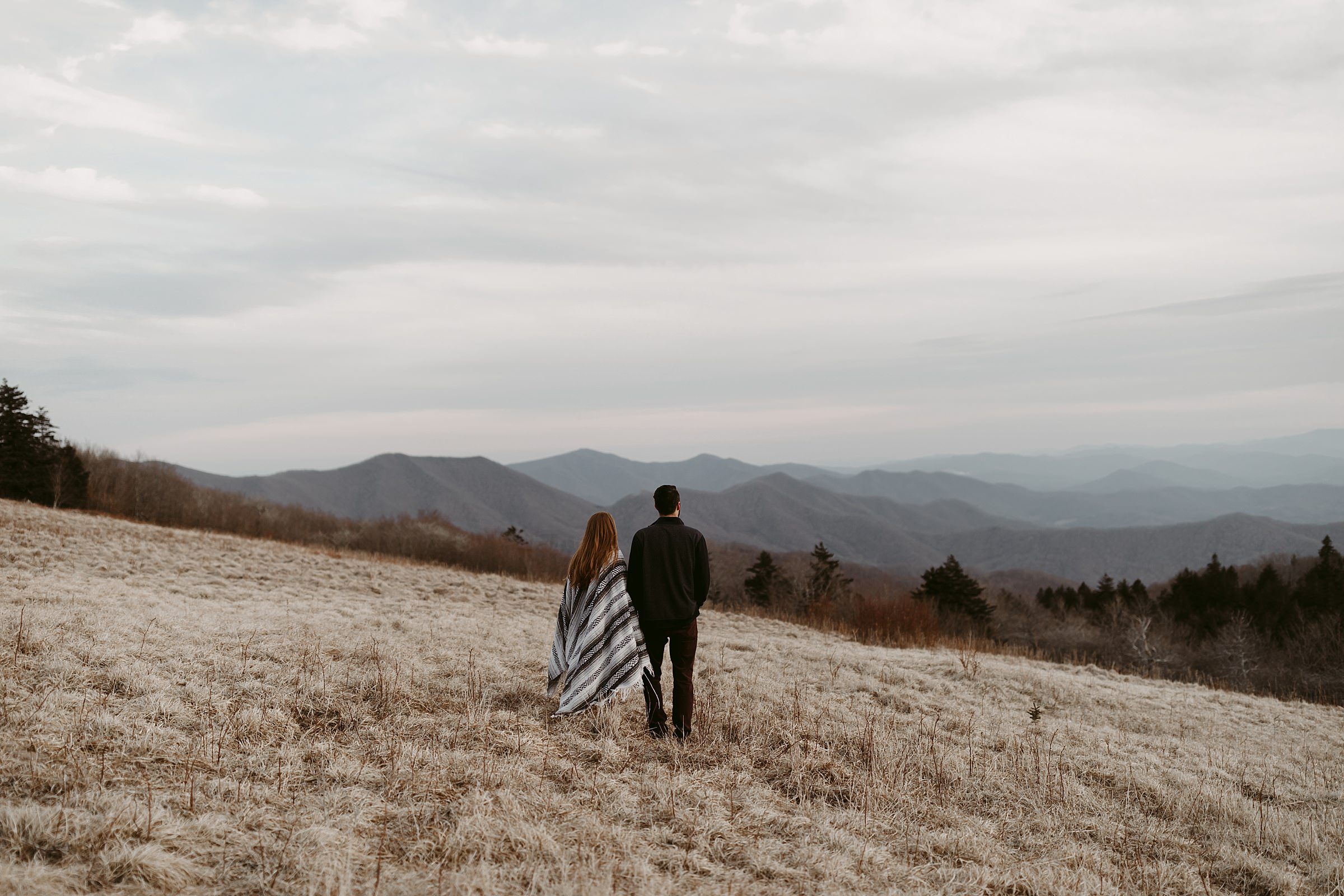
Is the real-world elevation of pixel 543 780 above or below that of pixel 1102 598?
above

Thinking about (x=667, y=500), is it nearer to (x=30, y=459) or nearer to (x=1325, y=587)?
(x=30, y=459)

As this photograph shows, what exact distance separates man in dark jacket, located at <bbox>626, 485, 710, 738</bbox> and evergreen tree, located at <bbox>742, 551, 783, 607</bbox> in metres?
55.4

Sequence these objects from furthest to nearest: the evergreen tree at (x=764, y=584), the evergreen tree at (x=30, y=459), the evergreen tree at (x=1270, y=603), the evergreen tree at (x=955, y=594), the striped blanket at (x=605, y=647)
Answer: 1. the evergreen tree at (x=764, y=584)
2. the evergreen tree at (x=955, y=594)
3. the evergreen tree at (x=1270, y=603)
4. the evergreen tree at (x=30, y=459)
5. the striped blanket at (x=605, y=647)

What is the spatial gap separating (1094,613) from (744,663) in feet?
248

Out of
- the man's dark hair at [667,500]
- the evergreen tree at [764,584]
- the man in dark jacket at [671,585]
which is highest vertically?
the man's dark hair at [667,500]

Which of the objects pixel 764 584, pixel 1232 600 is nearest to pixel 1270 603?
pixel 1232 600

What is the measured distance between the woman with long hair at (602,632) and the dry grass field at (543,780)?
391mm

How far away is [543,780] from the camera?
6301 mm

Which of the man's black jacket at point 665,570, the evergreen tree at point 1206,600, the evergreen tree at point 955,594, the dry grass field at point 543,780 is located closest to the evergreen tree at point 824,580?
the evergreen tree at point 955,594

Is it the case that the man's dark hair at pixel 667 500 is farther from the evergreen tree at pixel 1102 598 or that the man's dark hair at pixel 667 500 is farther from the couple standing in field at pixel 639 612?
the evergreen tree at pixel 1102 598

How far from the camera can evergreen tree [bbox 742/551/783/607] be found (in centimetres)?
6400

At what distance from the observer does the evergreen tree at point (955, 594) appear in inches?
2498

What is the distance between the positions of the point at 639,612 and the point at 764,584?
5951 centimetres

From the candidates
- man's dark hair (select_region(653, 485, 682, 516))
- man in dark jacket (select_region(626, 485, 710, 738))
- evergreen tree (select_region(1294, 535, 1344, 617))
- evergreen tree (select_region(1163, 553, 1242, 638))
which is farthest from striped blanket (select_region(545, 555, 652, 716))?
evergreen tree (select_region(1163, 553, 1242, 638))
